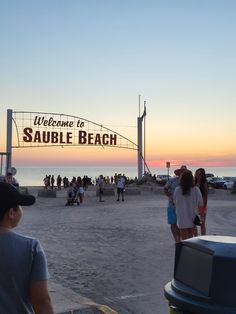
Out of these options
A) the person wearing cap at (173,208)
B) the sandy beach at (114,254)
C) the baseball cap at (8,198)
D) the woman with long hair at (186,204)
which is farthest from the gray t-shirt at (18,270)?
the person wearing cap at (173,208)

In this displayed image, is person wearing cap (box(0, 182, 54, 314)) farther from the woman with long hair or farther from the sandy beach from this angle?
the woman with long hair

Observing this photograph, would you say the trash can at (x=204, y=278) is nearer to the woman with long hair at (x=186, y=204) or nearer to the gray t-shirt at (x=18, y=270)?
the gray t-shirt at (x=18, y=270)

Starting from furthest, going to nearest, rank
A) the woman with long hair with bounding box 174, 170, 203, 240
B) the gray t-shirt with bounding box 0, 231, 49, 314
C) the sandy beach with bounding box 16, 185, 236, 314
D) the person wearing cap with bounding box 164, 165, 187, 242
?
the person wearing cap with bounding box 164, 165, 187, 242, the woman with long hair with bounding box 174, 170, 203, 240, the sandy beach with bounding box 16, 185, 236, 314, the gray t-shirt with bounding box 0, 231, 49, 314

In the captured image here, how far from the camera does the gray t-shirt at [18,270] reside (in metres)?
2.80

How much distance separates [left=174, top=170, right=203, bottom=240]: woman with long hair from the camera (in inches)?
348

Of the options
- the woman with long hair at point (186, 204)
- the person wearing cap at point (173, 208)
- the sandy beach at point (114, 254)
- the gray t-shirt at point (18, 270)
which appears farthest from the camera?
the person wearing cap at point (173, 208)

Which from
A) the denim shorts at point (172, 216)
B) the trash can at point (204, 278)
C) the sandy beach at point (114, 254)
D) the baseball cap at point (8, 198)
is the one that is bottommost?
the sandy beach at point (114, 254)

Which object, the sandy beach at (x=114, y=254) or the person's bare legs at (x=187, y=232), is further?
the person's bare legs at (x=187, y=232)

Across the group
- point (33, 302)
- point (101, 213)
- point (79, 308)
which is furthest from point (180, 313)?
point (101, 213)

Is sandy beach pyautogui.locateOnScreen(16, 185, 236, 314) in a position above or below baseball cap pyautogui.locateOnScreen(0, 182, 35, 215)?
below

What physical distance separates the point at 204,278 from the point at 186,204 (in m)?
5.96

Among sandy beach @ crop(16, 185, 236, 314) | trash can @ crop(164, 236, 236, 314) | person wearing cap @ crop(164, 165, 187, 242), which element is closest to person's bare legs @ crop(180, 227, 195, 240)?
sandy beach @ crop(16, 185, 236, 314)

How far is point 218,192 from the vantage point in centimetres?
3709

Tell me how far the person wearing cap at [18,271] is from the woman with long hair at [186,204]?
241 inches
